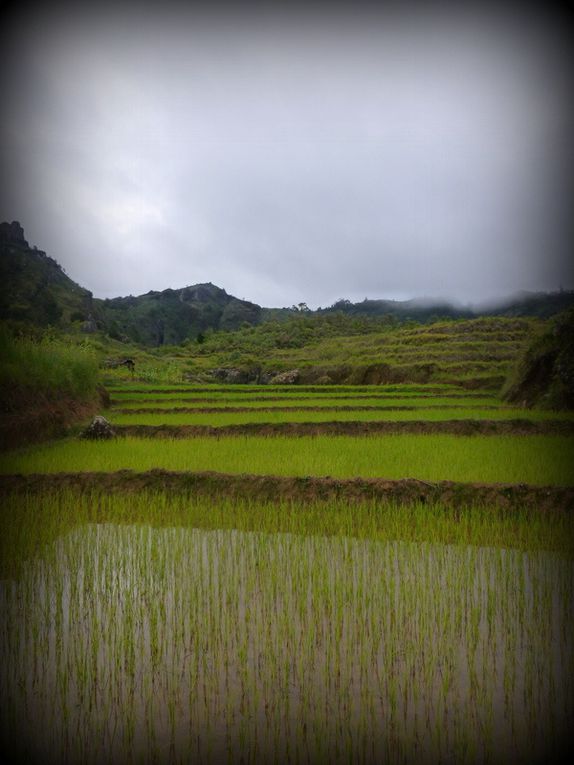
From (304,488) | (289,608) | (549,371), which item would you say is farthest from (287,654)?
(549,371)

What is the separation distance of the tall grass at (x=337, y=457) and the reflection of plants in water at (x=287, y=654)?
189 centimetres

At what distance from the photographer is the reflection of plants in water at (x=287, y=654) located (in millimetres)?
2131

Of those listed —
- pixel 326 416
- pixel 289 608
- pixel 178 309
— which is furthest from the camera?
pixel 178 309

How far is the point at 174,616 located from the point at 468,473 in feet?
12.3

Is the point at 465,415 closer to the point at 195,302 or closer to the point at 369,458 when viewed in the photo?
the point at 369,458

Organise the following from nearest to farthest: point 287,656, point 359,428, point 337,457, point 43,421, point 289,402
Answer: point 287,656
point 337,457
point 43,421
point 359,428
point 289,402

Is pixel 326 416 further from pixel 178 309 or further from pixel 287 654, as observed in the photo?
pixel 178 309

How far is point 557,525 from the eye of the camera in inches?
170

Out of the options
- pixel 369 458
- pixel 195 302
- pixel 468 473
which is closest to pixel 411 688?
pixel 468 473

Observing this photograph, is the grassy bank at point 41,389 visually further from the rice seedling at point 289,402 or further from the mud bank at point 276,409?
the rice seedling at point 289,402

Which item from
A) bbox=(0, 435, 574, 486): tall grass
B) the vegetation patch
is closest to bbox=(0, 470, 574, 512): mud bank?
bbox=(0, 435, 574, 486): tall grass

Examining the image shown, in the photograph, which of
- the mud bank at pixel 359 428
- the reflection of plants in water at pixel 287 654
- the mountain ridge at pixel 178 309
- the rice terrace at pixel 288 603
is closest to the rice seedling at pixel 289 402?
the mud bank at pixel 359 428

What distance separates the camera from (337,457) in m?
6.62

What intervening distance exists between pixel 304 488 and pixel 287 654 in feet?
8.63
